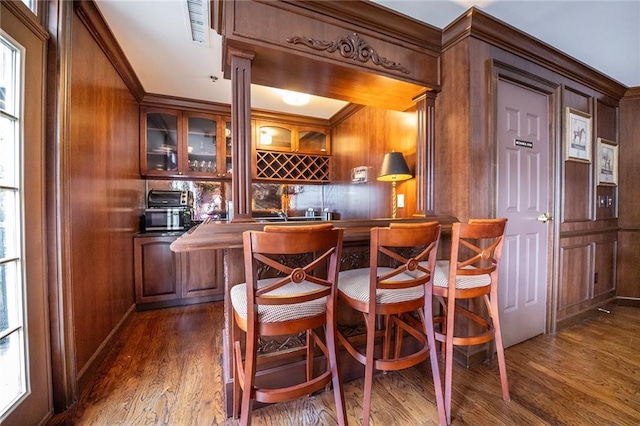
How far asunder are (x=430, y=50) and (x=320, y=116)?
200 cm

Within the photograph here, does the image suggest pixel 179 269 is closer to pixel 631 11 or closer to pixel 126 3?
pixel 126 3

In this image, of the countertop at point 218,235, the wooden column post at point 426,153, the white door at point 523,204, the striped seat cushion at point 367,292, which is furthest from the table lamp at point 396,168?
the striped seat cushion at point 367,292

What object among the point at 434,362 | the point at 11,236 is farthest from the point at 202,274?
the point at 434,362

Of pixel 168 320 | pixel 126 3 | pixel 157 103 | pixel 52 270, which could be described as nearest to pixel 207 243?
pixel 52 270

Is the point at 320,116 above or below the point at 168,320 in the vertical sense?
above

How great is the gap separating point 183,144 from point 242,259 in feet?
7.76

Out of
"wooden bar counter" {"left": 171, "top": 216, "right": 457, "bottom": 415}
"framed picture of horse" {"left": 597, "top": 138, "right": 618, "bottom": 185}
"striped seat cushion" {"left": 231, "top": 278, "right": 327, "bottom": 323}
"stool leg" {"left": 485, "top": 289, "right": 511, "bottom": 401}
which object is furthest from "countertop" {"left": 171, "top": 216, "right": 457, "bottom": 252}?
"framed picture of horse" {"left": 597, "top": 138, "right": 618, "bottom": 185}

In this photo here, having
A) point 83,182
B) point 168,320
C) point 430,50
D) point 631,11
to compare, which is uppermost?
point 631,11

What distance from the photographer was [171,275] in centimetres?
295

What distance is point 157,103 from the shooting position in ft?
10.0

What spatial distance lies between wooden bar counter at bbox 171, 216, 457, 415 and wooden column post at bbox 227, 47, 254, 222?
15 cm

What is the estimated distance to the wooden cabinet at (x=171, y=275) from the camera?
2826 mm

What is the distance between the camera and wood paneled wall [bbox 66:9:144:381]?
156cm

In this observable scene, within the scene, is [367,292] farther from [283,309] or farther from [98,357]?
A: [98,357]
